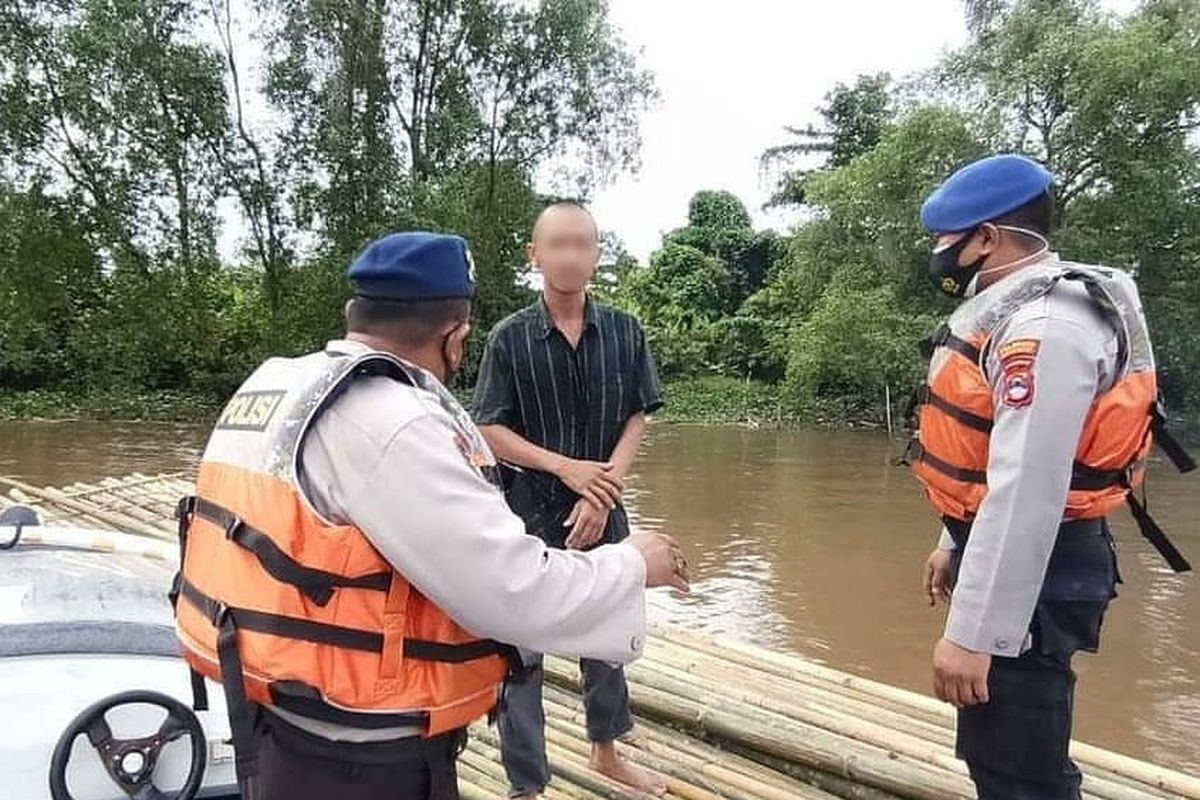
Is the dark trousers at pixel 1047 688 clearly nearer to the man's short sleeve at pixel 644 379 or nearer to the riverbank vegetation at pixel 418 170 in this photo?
the man's short sleeve at pixel 644 379

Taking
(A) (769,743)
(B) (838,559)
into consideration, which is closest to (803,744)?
(A) (769,743)

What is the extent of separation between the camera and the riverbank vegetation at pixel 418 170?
16156mm

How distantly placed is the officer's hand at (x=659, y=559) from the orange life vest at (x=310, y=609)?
0.25 meters

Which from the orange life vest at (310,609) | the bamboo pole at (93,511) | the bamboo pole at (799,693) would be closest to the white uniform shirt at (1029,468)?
the orange life vest at (310,609)

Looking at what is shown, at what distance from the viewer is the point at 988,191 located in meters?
1.82

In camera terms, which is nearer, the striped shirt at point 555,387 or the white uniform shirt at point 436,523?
the white uniform shirt at point 436,523

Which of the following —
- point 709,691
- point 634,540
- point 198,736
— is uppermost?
point 634,540

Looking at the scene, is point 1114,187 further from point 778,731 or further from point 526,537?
point 526,537

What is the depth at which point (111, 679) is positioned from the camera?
1622 millimetres

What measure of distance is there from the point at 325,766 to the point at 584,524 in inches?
47.5

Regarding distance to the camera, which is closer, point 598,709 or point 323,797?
point 323,797

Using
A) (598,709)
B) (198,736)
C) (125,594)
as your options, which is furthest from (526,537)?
(598,709)

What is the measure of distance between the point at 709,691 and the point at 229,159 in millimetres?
16467

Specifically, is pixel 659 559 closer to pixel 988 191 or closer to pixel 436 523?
pixel 436 523
